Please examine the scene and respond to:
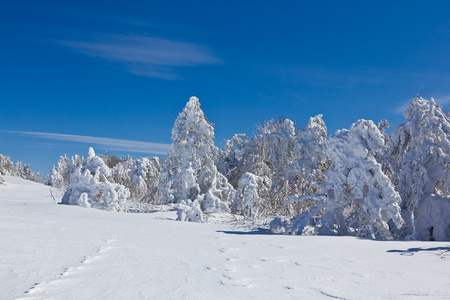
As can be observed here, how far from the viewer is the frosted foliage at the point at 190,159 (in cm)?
2378

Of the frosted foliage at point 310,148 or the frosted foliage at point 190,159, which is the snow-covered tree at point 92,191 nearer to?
the frosted foliage at point 190,159

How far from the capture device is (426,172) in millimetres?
10883

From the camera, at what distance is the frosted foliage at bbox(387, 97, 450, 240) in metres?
10.4

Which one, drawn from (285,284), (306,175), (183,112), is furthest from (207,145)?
(285,284)

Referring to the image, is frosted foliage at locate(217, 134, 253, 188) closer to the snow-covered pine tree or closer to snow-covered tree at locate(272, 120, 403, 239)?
the snow-covered pine tree

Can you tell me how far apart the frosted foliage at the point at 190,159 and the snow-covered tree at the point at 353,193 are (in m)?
12.9

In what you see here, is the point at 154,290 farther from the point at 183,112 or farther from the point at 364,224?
the point at 183,112

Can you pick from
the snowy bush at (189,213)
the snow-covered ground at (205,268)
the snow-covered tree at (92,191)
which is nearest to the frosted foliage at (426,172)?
the snow-covered ground at (205,268)

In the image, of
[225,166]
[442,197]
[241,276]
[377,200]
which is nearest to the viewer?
[241,276]

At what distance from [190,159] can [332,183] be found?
575 inches

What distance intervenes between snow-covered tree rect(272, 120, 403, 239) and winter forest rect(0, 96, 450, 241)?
0.03 meters

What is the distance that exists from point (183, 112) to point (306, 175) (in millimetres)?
10114

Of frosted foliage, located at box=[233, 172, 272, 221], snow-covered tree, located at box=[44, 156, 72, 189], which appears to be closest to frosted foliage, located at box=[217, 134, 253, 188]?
frosted foliage, located at box=[233, 172, 272, 221]

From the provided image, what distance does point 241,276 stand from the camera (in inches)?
173
